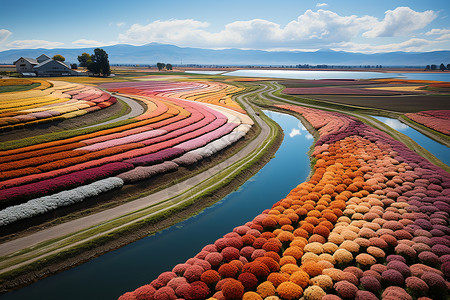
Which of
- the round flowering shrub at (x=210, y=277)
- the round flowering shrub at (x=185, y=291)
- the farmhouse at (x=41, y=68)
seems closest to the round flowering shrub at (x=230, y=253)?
the round flowering shrub at (x=210, y=277)

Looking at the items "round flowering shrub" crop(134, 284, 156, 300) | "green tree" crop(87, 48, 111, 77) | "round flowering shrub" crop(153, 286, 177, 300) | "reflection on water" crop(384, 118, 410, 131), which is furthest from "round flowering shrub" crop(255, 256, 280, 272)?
"green tree" crop(87, 48, 111, 77)

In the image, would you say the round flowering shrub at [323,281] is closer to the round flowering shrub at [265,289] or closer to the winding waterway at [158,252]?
the round flowering shrub at [265,289]

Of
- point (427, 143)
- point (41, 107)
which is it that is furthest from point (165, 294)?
point (427, 143)

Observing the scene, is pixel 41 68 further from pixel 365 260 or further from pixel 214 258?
pixel 365 260

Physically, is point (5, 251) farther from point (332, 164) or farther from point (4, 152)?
point (332, 164)

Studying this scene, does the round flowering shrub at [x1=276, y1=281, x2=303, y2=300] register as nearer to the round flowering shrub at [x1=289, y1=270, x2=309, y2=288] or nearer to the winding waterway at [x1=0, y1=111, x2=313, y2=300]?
the round flowering shrub at [x1=289, y1=270, x2=309, y2=288]

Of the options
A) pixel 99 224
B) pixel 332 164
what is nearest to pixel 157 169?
pixel 99 224
